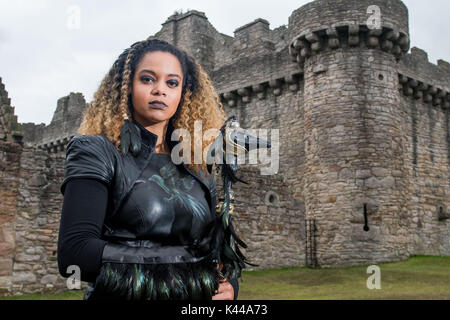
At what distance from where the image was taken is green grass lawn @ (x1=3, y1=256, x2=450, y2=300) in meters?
9.12

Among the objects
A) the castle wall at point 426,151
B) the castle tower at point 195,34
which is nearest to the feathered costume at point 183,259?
the castle wall at point 426,151

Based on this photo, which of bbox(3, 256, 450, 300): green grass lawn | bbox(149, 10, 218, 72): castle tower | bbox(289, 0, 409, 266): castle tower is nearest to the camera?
bbox(3, 256, 450, 300): green grass lawn

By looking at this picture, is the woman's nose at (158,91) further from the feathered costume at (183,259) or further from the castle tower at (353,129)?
the castle tower at (353,129)

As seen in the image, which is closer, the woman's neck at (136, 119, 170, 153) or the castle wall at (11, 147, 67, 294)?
the woman's neck at (136, 119, 170, 153)

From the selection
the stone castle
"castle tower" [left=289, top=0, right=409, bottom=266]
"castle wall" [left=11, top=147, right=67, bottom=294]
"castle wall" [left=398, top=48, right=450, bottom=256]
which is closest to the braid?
"castle wall" [left=11, top=147, right=67, bottom=294]

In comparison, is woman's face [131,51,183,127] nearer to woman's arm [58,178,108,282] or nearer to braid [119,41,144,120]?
braid [119,41,144,120]

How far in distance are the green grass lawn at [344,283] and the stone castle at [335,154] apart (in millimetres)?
805

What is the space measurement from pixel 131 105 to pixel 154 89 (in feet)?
0.43

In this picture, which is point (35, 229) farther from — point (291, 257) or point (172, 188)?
point (172, 188)

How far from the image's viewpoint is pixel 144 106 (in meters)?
2.04

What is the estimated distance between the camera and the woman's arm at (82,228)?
5.51 ft

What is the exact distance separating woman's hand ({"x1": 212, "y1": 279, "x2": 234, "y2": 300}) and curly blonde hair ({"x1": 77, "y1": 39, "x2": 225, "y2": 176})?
475mm
